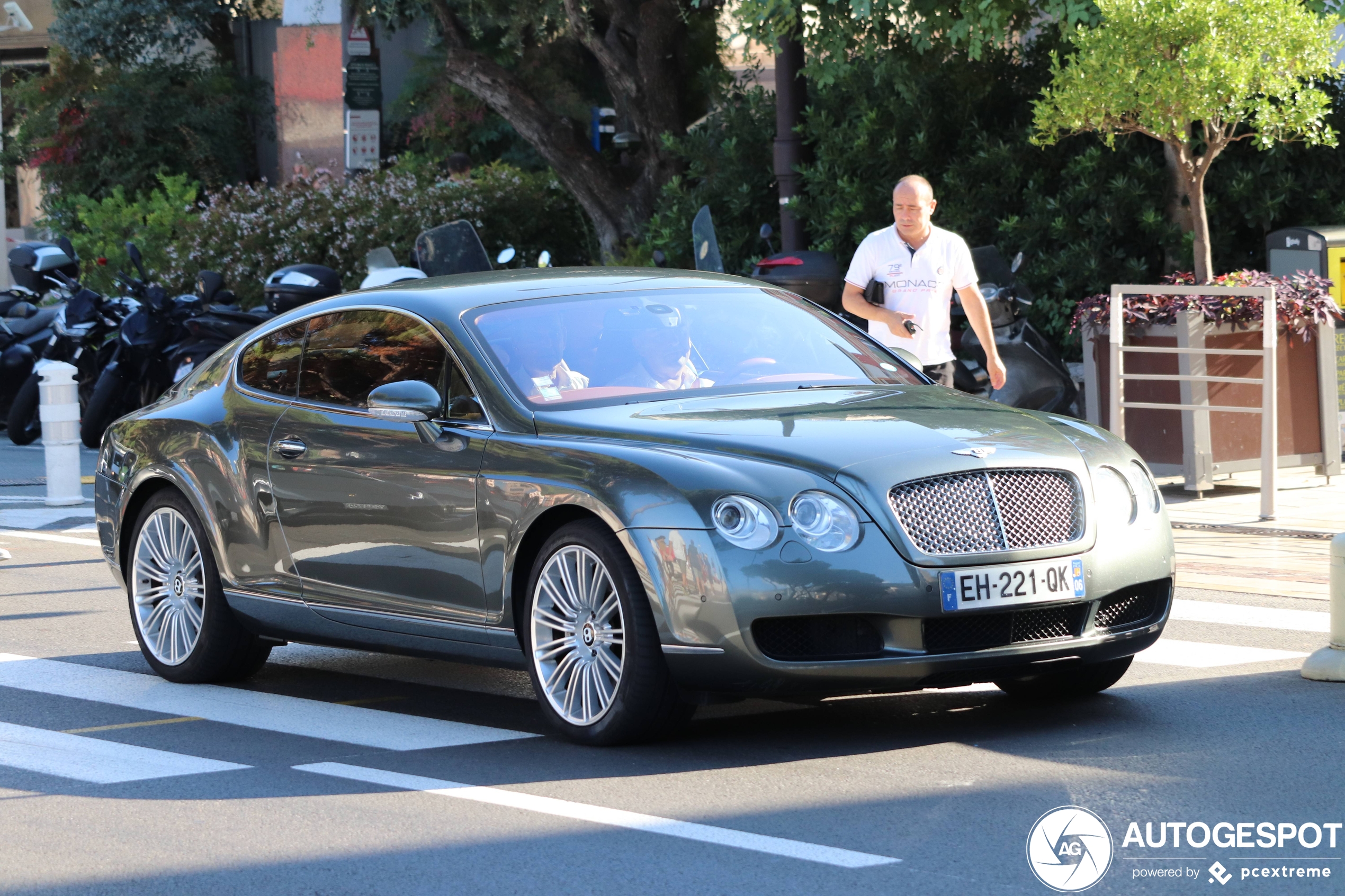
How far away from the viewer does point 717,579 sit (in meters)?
5.75

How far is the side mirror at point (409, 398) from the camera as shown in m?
6.68

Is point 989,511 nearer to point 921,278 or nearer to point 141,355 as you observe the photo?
point 921,278

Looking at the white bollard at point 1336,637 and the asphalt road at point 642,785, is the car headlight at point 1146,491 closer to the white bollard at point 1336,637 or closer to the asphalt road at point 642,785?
the asphalt road at point 642,785

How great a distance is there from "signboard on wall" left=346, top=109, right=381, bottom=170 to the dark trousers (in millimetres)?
19400

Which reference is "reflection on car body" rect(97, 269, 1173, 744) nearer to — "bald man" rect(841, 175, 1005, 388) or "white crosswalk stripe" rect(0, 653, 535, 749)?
"white crosswalk stripe" rect(0, 653, 535, 749)

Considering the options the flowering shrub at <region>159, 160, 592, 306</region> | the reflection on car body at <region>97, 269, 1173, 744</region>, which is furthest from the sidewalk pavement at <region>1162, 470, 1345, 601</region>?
the flowering shrub at <region>159, 160, 592, 306</region>

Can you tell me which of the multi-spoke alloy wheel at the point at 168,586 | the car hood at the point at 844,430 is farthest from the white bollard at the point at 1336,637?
the multi-spoke alloy wheel at the point at 168,586

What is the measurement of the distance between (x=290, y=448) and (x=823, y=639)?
236 cm

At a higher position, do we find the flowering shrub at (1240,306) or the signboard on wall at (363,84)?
the signboard on wall at (363,84)

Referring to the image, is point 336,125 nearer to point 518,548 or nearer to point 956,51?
point 956,51

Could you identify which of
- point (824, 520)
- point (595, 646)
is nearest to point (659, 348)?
point (595, 646)

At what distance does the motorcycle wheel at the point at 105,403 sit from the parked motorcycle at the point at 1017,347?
7.28 metres

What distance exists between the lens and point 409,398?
A: 6.69 metres

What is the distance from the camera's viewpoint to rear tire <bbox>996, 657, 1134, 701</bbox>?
21.9 ft
